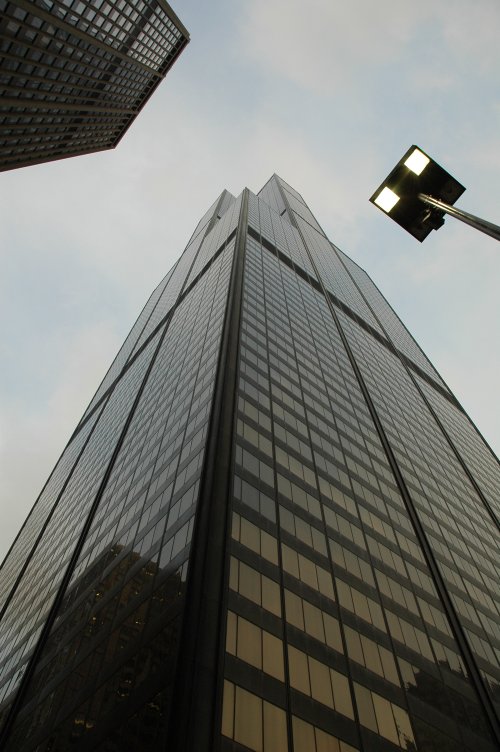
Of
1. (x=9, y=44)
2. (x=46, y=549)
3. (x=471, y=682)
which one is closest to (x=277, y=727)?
(x=471, y=682)

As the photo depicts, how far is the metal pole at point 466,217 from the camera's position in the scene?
289 inches

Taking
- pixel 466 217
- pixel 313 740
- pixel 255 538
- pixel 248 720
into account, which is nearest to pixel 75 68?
pixel 255 538

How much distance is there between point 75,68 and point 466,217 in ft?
248

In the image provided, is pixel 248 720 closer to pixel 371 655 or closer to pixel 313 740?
pixel 313 740

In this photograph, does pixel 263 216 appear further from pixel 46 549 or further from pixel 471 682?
pixel 471 682

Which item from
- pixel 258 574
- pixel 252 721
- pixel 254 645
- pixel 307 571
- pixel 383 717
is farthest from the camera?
pixel 307 571

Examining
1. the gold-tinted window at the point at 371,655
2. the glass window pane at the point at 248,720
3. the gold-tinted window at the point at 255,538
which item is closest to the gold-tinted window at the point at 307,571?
the gold-tinted window at the point at 255,538

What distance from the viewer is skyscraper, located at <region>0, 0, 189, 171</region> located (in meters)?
55.2

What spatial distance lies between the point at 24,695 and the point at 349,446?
1351 inches

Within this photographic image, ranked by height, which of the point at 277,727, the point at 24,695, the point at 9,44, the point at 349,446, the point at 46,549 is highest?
the point at 9,44

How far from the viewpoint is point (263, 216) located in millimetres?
130875

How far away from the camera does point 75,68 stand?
6838 cm

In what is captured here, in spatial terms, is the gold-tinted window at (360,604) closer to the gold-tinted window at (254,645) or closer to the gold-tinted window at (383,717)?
the gold-tinted window at (383,717)

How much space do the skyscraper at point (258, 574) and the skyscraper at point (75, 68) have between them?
108ft
